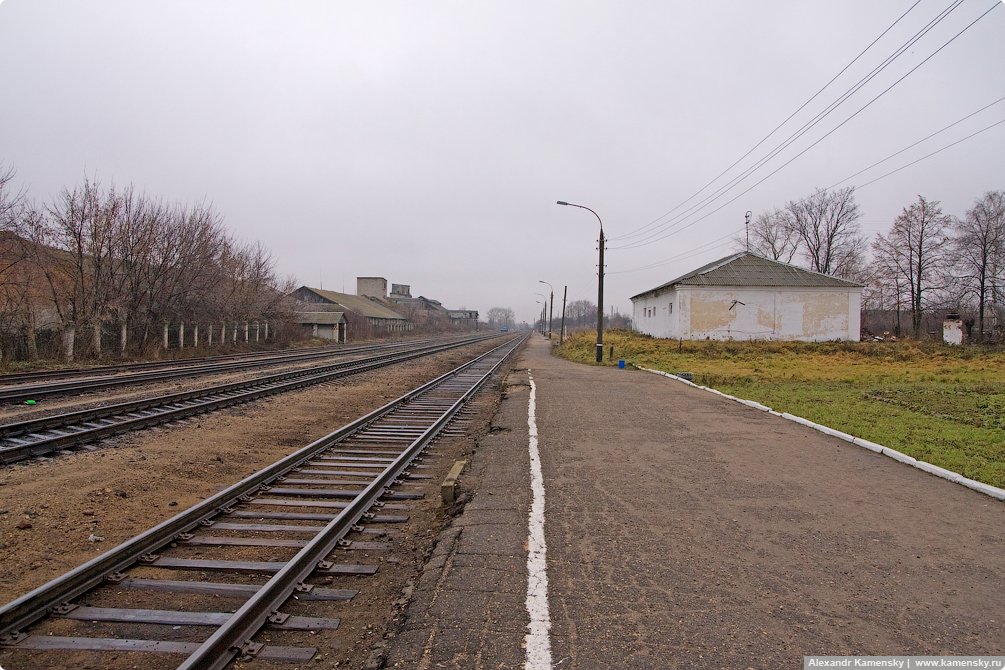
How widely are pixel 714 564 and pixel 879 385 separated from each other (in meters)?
16.8

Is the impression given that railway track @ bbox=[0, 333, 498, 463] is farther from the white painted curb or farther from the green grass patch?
the green grass patch

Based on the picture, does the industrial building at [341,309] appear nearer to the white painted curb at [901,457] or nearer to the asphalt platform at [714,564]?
the white painted curb at [901,457]

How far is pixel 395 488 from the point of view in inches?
272

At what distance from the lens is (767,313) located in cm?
3606

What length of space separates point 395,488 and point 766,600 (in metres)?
4.45

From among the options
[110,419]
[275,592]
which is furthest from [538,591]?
[110,419]

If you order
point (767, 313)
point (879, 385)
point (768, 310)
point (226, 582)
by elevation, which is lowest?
point (226, 582)

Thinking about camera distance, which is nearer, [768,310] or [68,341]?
[68,341]

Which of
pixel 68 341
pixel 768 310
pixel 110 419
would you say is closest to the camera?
pixel 110 419

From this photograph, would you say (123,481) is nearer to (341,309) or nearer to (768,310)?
(768,310)

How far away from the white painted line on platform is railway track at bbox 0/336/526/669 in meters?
1.32

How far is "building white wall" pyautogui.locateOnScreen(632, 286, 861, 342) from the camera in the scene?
35.9m

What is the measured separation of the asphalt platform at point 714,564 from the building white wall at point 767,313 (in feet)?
94.9

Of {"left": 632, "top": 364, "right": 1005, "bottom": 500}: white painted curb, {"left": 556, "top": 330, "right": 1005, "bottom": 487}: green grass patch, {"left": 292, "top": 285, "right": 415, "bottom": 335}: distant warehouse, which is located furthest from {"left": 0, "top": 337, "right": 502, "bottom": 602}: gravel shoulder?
{"left": 292, "top": 285, "right": 415, "bottom": 335}: distant warehouse
